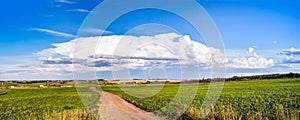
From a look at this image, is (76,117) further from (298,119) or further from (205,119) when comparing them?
(298,119)

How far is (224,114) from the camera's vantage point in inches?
684

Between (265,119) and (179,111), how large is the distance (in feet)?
16.3

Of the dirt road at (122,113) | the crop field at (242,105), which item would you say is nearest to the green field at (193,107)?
the crop field at (242,105)

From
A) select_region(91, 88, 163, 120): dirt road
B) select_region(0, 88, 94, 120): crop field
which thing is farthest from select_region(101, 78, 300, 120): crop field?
select_region(0, 88, 94, 120): crop field

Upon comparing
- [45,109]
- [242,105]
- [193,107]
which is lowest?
[242,105]

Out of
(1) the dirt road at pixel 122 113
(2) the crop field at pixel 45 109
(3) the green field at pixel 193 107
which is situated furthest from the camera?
(2) the crop field at pixel 45 109

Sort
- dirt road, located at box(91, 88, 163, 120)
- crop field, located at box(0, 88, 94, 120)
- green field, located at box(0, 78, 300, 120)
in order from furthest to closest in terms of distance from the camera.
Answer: crop field, located at box(0, 88, 94, 120)
dirt road, located at box(91, 88, 163, 120)
green field, located at box(0, 78, 300, 120)

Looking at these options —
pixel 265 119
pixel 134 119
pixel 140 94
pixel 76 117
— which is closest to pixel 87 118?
pixel 76 117

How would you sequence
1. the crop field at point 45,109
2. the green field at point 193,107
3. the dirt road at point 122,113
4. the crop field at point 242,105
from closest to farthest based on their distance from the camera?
the crop field at point 242,105
the green field at point 193,107
the dirt road at point 122,113
the crop field at point 45,109

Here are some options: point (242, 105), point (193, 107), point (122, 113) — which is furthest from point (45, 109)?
point (242, 105)

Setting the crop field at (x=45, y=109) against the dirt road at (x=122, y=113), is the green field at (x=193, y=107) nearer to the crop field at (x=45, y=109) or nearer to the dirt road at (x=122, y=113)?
the crop field at (x=45, y=109)

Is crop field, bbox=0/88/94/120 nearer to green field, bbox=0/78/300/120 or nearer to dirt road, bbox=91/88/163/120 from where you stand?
green field, bbox=0/78/300/120

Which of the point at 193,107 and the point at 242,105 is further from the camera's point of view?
the point at 242,105

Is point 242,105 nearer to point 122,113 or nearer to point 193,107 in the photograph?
point 193,107
